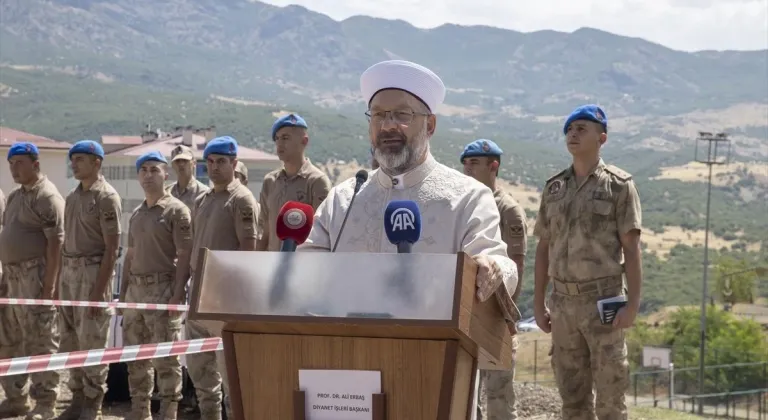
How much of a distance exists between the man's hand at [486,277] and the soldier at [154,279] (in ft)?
19.1

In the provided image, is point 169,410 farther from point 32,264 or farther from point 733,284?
point 733,284

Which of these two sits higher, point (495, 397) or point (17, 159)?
point (17, 159)

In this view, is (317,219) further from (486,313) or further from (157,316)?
(157,316)

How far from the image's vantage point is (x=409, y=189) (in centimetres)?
399

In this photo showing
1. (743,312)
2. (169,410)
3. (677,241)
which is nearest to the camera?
(169,410)

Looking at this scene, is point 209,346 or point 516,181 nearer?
point 209,346

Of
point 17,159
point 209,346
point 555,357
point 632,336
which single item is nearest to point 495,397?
point 555,357

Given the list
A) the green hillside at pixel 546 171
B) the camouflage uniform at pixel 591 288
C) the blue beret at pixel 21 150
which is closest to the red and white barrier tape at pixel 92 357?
the camouflage uniform at pixel 591 288

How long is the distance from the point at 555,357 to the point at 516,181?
490ft

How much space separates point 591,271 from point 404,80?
2.99 meters

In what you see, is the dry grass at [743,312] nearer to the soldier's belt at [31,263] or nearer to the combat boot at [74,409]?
the combat boot at [74,409]

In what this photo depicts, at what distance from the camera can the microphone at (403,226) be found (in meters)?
3.11

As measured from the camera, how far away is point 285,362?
3.06m

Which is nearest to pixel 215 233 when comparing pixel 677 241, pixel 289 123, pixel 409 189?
pixel 289 123
